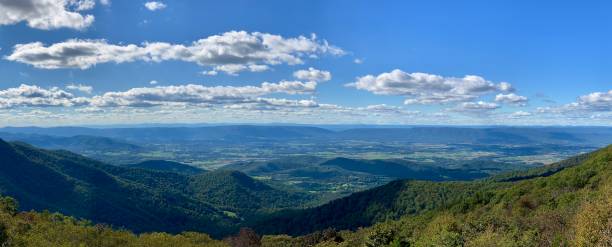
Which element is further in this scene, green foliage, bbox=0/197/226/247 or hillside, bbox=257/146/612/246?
green foliage, bbox=0/197/226/247

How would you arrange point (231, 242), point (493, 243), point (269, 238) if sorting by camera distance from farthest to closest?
point (269, 238), point (231, 242), point (493, 243)

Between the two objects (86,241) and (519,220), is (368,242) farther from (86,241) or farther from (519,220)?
(86,241)

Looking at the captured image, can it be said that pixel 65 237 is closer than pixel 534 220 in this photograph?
Yes

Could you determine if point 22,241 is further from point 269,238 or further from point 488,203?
point 488,203

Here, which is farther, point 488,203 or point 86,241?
point 488,203

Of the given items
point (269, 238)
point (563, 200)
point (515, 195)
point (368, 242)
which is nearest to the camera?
point (368, 242)

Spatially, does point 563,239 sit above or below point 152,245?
above

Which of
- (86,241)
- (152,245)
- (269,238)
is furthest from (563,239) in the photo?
(269,238)

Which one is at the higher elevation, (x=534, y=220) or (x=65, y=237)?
(x=534, y=220)

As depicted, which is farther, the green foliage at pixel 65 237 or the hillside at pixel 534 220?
the green foliage at pixel 65 237

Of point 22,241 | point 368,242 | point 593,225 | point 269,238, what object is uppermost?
point 593,225
